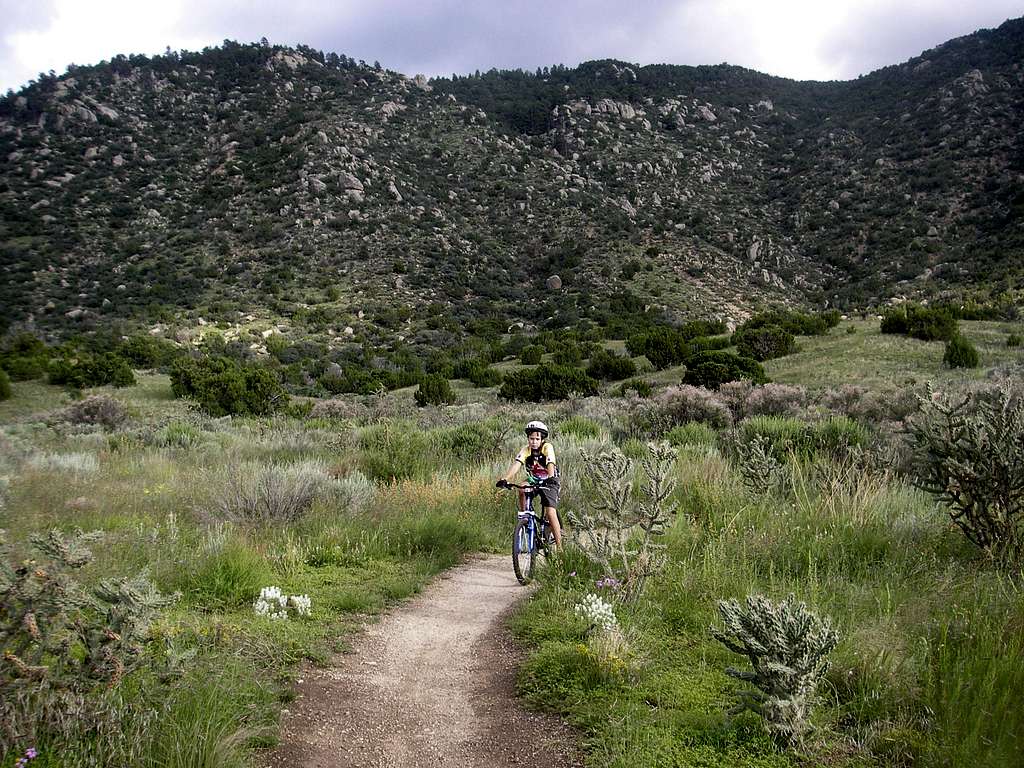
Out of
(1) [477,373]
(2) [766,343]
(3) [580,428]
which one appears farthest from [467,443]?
(2) [766,343]

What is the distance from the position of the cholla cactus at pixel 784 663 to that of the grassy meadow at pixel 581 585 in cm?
13

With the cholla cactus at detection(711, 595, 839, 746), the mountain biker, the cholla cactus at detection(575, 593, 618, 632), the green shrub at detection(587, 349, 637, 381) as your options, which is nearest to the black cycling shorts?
the mountain biker

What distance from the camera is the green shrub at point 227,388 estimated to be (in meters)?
22.7

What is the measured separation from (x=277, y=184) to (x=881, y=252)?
48069mm

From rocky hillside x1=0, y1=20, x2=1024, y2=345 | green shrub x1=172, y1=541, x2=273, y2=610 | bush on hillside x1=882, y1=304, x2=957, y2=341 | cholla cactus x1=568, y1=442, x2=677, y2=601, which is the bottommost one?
green shrub x1=172, y1=541, x2=273, y2=610

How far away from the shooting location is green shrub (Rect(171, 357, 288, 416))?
22.7m

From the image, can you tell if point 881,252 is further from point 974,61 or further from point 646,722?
point 646,722

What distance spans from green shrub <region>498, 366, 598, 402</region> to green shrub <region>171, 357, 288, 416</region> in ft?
28.2

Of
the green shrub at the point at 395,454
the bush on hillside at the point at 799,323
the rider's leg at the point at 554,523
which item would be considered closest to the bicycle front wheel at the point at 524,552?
the rider's leg at the point at 554,523

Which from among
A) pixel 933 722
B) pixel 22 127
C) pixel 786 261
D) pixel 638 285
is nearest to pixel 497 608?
pixel 933 722

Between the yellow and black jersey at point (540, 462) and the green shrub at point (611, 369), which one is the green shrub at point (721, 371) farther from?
the yellow and black jersey at point (540, 462)

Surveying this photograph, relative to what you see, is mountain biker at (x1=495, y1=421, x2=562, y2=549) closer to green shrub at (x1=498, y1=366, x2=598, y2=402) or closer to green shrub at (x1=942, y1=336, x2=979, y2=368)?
green shrub at (x1=498, y1=366, x2=598, y2=402)

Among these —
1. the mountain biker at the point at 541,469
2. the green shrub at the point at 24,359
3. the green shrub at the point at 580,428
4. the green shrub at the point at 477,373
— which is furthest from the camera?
the green shrub at the point at 477,373

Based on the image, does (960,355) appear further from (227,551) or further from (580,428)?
(227,551)
